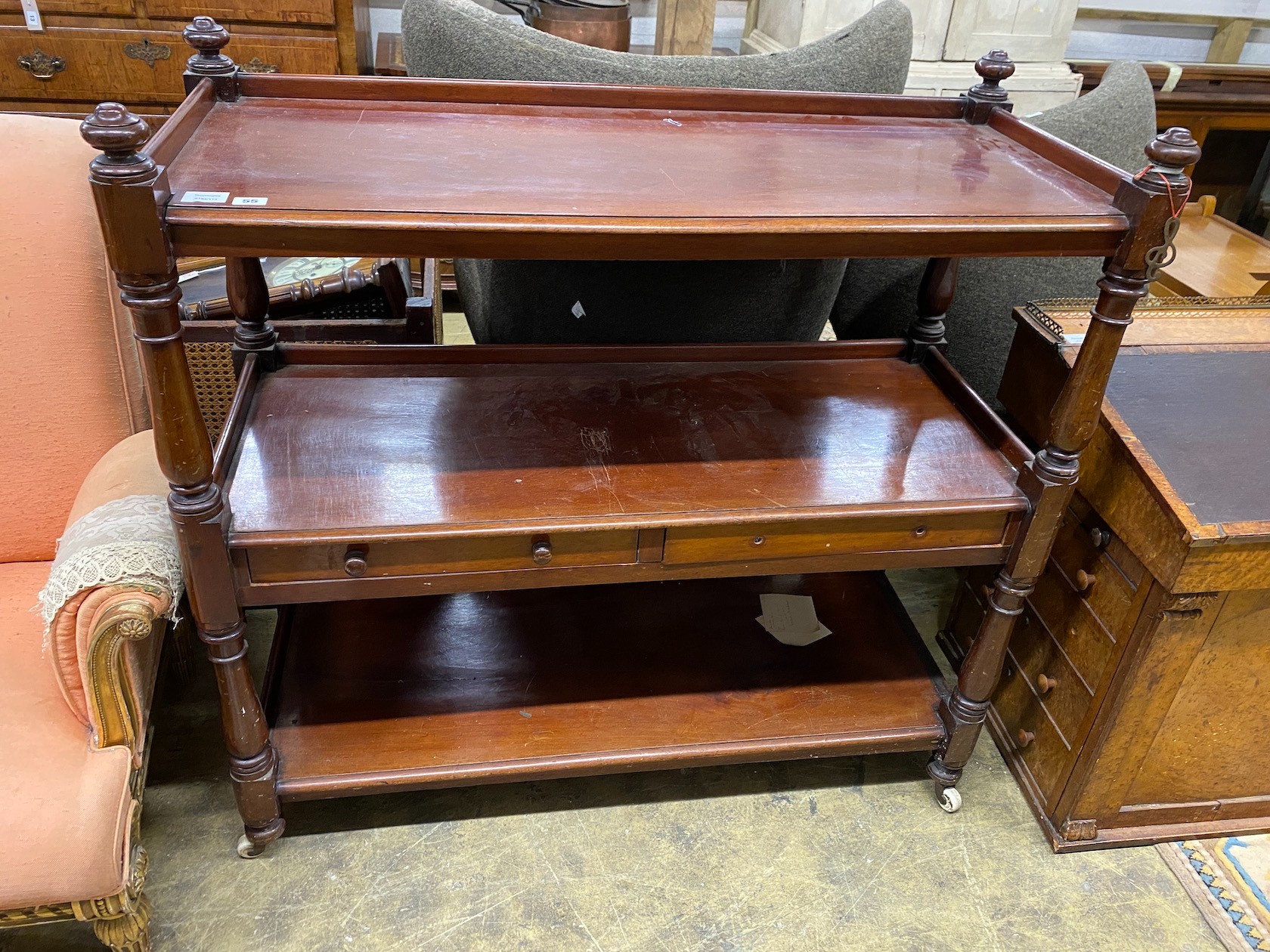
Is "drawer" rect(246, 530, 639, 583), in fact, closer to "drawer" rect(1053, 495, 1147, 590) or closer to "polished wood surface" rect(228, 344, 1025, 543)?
"polished wood surface" rect(228, 344, 1025, 543)

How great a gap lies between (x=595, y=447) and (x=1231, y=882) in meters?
1.26

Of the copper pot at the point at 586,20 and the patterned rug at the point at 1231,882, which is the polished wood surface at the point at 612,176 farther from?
the copper pot at the point at 586,20

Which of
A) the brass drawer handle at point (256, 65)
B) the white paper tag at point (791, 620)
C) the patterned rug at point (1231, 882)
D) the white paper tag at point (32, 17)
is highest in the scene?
the white paper tag at point (32, 17)

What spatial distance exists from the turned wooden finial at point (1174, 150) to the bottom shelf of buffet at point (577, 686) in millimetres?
922

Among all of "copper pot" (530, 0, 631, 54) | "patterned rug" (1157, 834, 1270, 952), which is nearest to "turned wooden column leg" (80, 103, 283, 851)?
"patterned rug" (1157, 834, 1270, 952)

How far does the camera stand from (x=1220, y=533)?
1.24 metres

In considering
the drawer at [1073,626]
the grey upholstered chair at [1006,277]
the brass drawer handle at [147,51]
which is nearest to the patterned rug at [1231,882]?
the drawer at [1073,626]

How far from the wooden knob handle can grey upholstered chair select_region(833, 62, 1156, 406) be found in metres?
1.22

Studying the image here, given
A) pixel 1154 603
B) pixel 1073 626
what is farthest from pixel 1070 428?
pixel 1073 626

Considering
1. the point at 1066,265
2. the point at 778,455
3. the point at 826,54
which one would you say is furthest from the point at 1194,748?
the point at 826,54

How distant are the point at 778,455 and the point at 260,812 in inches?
37.0

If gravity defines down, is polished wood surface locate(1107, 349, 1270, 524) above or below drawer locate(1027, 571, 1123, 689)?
above

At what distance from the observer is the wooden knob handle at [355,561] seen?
3.89 ft

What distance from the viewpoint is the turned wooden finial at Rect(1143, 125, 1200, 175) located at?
1.05 m
